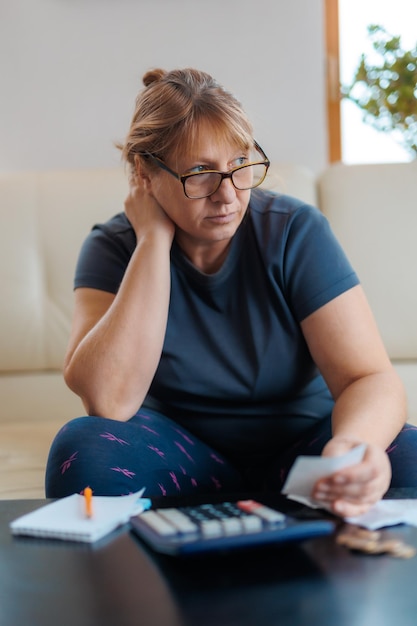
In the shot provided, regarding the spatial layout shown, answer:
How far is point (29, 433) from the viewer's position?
1715mm

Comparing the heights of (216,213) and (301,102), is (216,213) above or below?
below

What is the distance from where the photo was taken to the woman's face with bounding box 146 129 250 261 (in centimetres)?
117

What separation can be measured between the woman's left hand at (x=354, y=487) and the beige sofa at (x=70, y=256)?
1040 millimetres

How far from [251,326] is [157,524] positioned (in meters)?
0.59

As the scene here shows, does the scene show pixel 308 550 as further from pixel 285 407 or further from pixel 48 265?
pixel 48 265

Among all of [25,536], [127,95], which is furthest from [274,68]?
[25,536]

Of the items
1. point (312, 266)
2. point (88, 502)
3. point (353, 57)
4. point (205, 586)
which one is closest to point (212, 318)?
point (312, 266)

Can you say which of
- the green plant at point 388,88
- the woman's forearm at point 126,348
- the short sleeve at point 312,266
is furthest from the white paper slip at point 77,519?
the green plant at point 388,88

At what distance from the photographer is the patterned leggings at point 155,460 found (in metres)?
0.99

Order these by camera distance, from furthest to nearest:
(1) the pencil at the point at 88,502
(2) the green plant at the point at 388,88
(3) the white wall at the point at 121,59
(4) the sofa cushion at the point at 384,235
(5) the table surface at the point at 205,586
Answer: (3) the white wall at the point at 121,59 < (2) the green plant at the point at 388,88 < (4) the sofa cushion at the point at 384,235 < (1) the pencil at the point at 88,502 < (5) the table surface at the point at 205,586

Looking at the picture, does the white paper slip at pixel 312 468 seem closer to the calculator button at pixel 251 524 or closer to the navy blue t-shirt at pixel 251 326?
the calculator button at pixel 251 524

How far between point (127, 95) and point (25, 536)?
2.14 m

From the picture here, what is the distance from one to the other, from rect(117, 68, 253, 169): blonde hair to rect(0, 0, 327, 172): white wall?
143 cm

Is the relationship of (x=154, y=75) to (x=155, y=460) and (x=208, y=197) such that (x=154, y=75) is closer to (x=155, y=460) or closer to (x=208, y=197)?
(x=208, y=197)
